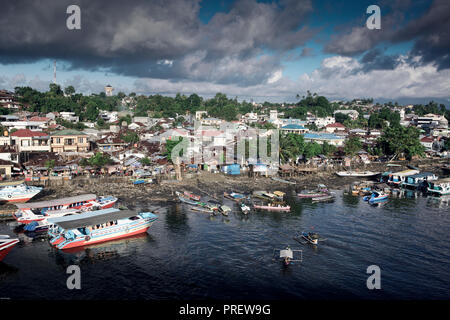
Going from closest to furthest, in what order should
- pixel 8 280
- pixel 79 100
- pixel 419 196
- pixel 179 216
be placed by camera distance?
pixel 8 280, pixel 179 216, pixel 419 196, pixel 79 100

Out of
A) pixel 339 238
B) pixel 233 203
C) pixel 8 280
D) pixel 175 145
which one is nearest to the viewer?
pixel 8 280

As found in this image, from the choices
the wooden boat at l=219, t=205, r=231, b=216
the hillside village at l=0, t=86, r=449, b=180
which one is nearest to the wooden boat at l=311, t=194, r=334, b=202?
the hillside village at l=0, t=86, r=449, b=180

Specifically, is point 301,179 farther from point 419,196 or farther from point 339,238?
point 339,238

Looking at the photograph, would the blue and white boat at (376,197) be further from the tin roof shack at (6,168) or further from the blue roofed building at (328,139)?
the tin roof shack at (6,168)

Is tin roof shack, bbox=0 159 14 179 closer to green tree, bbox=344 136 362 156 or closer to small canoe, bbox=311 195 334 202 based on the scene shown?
small canoe, bbox=311 195 334 202

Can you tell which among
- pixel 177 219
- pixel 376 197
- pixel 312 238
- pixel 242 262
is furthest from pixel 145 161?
pixel 376 197

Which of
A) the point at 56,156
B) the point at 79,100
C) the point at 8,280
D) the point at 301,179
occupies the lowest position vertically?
the point at 8,280

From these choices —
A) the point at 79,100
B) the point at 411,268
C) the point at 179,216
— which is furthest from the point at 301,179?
the point at 79,100
